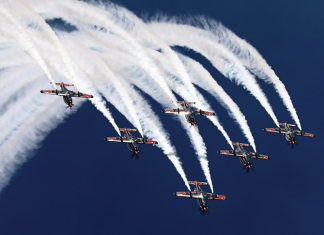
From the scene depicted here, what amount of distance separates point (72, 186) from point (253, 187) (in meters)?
34.5

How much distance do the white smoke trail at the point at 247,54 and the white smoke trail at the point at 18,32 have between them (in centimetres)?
2986

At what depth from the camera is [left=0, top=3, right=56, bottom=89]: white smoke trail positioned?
57938 millimetres

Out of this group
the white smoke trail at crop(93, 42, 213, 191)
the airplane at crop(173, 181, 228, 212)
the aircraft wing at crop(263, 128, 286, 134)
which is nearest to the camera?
the airplane at crop(173, 181, 228, 212)

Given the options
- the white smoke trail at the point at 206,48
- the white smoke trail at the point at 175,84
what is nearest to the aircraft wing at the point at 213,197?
the white smoke trail at the point at 175,84

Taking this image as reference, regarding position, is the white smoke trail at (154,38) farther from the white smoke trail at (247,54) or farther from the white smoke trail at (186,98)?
the white smoke trail at (247,54)

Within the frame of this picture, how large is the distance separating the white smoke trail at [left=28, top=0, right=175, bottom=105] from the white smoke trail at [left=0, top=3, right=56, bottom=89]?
6.08 metres

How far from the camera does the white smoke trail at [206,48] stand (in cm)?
7138

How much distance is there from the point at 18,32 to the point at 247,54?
39.1 m

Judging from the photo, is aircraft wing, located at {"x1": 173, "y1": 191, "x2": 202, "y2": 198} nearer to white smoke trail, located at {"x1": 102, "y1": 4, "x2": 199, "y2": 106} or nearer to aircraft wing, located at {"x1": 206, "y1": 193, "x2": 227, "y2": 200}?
aircraft wing, located at {"x1": 206, "y1": 193, "x2": 227, "y2": 200}

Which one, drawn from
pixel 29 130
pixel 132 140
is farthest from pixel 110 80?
pixel 29 130

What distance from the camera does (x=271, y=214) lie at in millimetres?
80125

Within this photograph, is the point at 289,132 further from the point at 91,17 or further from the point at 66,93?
the point at 91,17

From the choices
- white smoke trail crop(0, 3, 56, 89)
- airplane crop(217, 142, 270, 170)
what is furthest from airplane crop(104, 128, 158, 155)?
white smoke trail crop(0, 3, 56, 89)

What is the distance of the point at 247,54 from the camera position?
246 ft
